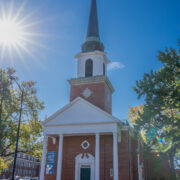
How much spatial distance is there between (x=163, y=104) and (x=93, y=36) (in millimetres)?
15853

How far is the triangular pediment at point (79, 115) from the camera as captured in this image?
2178 cm

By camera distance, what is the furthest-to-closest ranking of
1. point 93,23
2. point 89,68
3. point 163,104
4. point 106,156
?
point 93,23 → point 89,68 → point 106,156 → point 163,104

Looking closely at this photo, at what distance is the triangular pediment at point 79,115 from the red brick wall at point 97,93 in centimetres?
311

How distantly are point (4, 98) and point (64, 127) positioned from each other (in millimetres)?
7280

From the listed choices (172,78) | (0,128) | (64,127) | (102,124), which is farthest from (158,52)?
(0,128)

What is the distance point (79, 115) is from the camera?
22.7 meters

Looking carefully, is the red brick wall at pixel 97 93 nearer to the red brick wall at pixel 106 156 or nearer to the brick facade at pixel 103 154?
the red brick wall at pixel 106 156

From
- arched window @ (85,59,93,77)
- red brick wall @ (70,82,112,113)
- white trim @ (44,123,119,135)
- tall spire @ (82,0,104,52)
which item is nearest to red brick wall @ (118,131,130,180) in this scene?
white trim @ (44,123,119,135)

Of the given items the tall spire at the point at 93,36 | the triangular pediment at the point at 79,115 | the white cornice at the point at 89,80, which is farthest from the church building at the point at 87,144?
the tall spire at the point at 93,36

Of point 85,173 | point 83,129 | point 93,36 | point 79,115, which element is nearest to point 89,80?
point 79,115

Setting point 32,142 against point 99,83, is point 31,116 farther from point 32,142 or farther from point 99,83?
point 99,83

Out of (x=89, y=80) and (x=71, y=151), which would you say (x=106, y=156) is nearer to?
(x=71, y=151)

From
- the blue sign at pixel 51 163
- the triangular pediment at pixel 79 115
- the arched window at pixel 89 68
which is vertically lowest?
the blue sign at pixel 51 163

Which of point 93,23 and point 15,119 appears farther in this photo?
point 93,23
